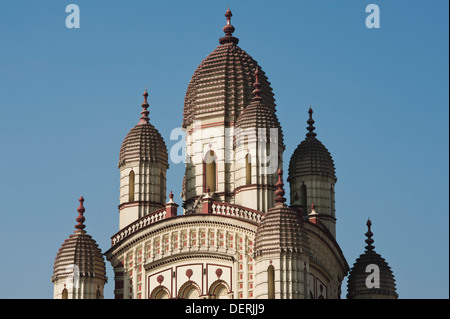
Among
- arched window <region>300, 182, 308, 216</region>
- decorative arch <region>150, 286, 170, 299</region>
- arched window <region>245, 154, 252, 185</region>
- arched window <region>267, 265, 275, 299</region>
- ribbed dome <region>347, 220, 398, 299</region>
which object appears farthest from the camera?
arched window <region>300, 182, 308, 216</region>

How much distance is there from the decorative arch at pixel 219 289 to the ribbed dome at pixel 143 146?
25.1ft

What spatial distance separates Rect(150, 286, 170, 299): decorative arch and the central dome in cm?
871

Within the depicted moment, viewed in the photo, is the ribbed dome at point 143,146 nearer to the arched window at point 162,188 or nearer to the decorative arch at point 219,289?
the arched window at point 162,188

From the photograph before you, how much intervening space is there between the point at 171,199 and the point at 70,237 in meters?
4.70

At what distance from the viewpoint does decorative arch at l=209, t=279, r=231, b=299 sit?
52812 millimetres

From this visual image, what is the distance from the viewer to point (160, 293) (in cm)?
5391

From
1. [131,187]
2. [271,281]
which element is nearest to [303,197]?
[131,187]

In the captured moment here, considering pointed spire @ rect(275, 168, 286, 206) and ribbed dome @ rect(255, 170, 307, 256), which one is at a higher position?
pointed spire @ rect(275, 168, 286, 206)

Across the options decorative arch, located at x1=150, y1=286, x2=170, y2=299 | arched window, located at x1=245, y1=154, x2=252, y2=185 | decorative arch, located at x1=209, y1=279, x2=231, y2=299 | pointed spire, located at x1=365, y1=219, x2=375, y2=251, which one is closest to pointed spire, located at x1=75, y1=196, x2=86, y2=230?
decorative arch, located at x1=150, y1=286, x2=170, y2=299

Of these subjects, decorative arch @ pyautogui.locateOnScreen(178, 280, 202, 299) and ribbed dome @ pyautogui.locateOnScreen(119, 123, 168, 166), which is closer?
decorative arch @ pyautogui.locateOnScreen(178, 280, 202, 299)

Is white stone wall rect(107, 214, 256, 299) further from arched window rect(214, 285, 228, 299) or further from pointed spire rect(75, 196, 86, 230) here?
pointed spire rect(75, 196, 86, 230)

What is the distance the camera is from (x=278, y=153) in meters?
55.5
